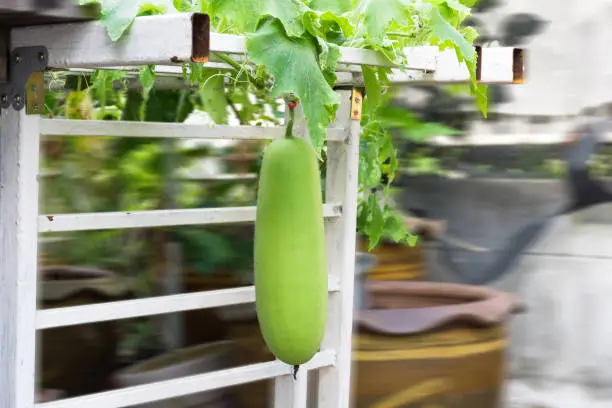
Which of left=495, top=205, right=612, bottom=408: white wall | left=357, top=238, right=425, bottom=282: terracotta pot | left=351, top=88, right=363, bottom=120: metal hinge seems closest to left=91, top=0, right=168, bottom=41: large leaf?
left=351, top=88, right=363, bottom=120: metal hinge

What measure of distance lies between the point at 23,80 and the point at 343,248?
35.1 inches

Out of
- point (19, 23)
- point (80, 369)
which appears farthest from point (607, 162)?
point (19, 23)

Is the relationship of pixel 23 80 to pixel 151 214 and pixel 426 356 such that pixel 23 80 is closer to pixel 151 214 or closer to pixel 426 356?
pixel 151 214

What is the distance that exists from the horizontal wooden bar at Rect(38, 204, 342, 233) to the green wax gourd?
31 cm

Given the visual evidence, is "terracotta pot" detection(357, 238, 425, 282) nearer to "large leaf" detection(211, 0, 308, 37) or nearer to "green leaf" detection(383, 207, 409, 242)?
"green leaf" detection(383, 207, 409, 242)

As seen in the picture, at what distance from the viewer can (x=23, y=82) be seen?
5.47 ft

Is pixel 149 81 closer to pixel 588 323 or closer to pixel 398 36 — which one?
pixel 398 36

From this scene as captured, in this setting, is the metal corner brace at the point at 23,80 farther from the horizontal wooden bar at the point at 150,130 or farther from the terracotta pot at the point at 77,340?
the terracotta pot at the point at 77,340

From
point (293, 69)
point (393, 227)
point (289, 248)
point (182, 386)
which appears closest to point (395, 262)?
point (393, 227)

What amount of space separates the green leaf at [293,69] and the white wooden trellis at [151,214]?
7cm

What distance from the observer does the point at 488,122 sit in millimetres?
4145

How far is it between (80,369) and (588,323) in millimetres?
2337

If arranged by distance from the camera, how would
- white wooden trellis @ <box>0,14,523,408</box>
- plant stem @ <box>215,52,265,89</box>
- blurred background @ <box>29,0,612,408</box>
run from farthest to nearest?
blurred background @ <box>29,0,612,408</box> < plant stem @ <box>215,52,265,89</box> < white wooden trellis @ <box>0,14,523,408</box>

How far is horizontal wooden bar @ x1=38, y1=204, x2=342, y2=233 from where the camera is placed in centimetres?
177
